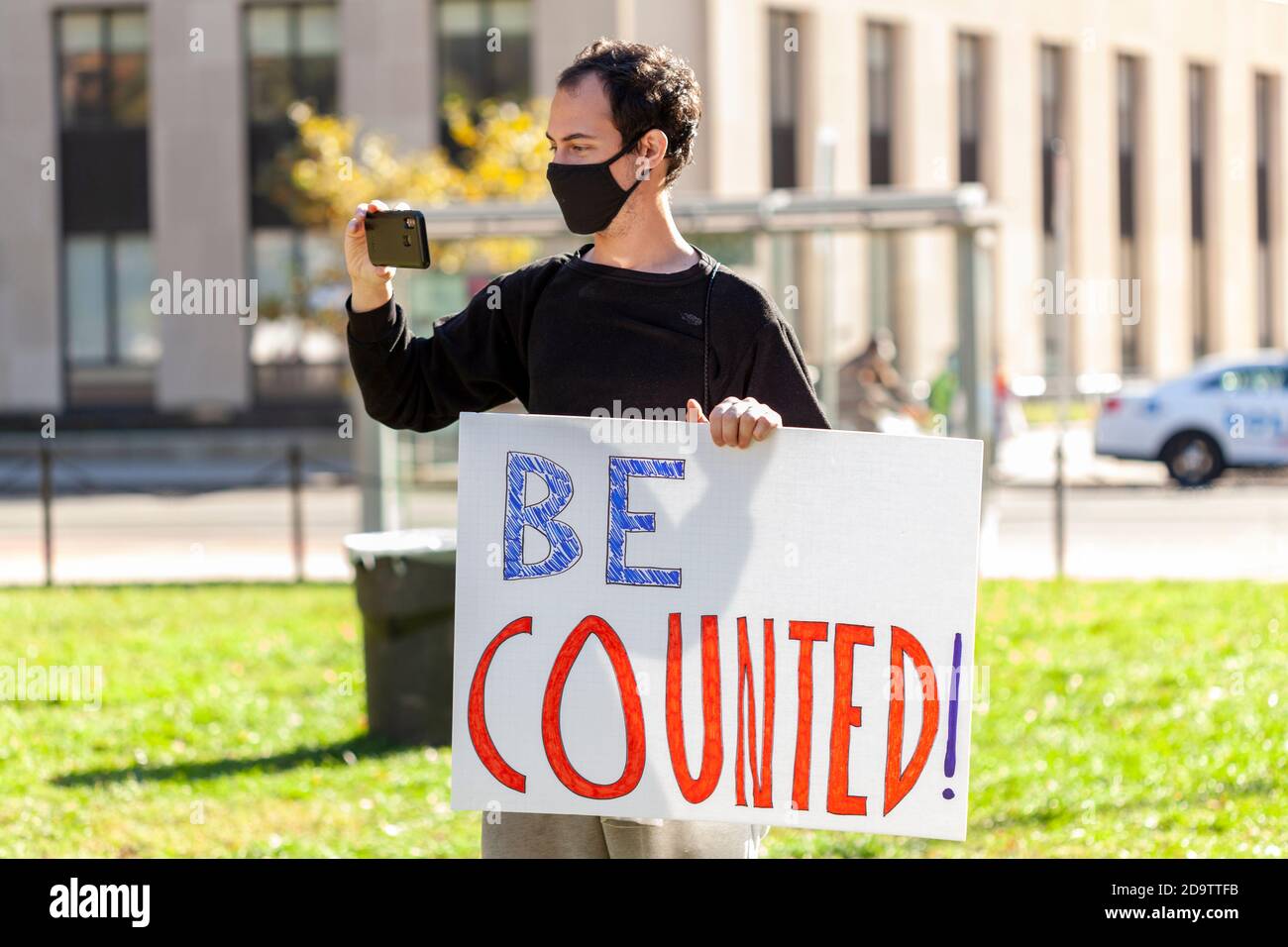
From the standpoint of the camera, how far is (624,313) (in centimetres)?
333

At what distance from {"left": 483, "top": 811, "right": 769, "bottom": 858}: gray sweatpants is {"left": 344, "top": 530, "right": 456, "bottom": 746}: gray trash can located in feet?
13.2

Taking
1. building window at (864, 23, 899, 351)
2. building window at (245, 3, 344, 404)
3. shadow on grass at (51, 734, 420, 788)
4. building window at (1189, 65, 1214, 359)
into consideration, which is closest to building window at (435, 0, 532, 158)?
building window at (245, 3, 344, 404)

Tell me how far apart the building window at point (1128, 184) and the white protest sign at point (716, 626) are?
41.4m

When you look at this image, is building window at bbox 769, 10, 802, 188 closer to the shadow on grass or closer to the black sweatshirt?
the shadow on grass

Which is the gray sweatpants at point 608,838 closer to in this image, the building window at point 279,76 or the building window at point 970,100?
the building window at point 279,76

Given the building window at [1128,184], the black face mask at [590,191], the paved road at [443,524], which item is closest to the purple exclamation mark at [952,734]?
the black face mask at [590,191]

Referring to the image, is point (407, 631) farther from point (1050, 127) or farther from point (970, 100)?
point (1050, 127)

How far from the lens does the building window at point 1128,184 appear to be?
4334 centimetres

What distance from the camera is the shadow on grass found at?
23.3ft

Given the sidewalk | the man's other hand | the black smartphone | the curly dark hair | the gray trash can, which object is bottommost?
the sidewalk

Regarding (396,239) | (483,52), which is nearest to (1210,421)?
(483,52)
